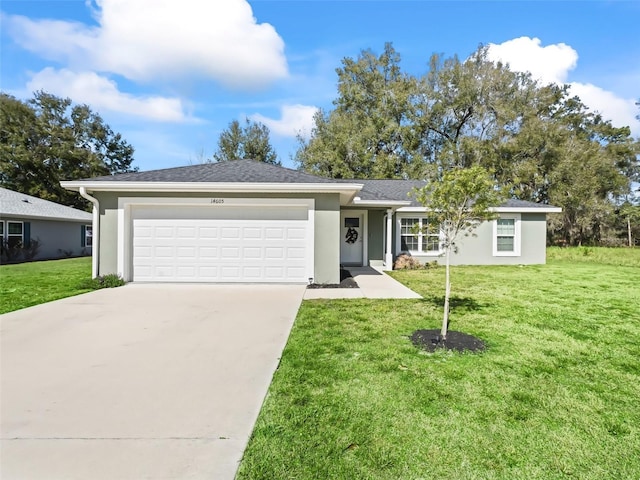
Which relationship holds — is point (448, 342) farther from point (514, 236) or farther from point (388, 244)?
point (514, 236)

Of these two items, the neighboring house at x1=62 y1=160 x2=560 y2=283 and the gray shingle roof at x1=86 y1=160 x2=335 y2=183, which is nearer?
the neighboring house at x1=62 y1=160 x2=560 y2=283

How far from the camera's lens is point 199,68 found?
1248 centimetres

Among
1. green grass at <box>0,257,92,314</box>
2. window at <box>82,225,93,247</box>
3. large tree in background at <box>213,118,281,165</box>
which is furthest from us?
large tree in background at <box>213,118,281,165</box>

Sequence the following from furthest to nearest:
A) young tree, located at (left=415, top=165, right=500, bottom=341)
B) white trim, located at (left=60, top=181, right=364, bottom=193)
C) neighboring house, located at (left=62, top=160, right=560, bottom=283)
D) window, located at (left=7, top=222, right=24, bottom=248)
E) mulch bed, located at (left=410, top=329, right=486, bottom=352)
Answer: window, located at (left=7, top=222, right=24, bottom=248)
neighboring house, located at (left=62, top=160, right=560, bottom=283)
white trim, located at (left=60, top=181, right=364, bottom=193)
young tree, located at (left=415, top=165, right=500, bottom=341)
mulch bed, located at (left=410, top=329, right=486, bottom=352)

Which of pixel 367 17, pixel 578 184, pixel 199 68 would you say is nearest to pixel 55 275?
pixel 199 68

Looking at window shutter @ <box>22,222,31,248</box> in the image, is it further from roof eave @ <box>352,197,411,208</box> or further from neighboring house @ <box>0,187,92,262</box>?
roof eave @ <box>352,197,411,208</box>

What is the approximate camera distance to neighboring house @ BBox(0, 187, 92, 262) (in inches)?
648

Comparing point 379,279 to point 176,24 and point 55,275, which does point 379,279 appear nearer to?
point 176,24

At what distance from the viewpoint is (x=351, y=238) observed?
1455 cm

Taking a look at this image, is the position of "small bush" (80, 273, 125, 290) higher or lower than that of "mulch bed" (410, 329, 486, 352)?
higher

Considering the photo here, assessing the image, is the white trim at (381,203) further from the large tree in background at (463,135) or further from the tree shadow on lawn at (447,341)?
the large tree in background at (463,135)

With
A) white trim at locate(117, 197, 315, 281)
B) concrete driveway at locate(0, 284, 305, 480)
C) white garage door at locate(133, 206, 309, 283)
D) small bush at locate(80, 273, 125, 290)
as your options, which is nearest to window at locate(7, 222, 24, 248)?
small bush at locate(80, 273, 125, 290)

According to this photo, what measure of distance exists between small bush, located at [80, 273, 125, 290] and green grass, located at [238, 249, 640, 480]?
19.5ft

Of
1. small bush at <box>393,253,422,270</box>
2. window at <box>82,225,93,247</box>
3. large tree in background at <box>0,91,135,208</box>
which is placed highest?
large tree in background at <box>0,91,135,208</box>
